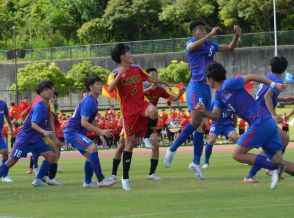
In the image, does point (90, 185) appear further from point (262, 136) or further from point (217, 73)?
point (262, 136)

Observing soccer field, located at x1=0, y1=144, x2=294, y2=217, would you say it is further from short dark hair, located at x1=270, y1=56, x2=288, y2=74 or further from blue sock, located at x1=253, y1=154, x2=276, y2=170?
short dark hair, located at x1=270, y1=56, x2=288, y2=74

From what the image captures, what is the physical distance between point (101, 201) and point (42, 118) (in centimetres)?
419

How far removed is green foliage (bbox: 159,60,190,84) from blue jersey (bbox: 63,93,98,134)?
42.9m

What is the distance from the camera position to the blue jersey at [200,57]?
1728 cm

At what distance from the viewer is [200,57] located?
1734 centimetres

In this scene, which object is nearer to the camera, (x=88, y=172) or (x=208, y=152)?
(x=88, y=172)

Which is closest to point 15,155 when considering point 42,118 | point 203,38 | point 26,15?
point 42,118

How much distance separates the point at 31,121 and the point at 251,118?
214 inches

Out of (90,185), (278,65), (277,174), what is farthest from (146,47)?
(277,174)

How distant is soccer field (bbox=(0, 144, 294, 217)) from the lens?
39.4 feet

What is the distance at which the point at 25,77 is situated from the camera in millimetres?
62875

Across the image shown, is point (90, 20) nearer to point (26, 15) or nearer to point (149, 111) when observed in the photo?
point (26, 15)

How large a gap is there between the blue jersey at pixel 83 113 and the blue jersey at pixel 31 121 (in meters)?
0.81

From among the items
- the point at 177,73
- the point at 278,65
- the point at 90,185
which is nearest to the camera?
the point at 278,65
